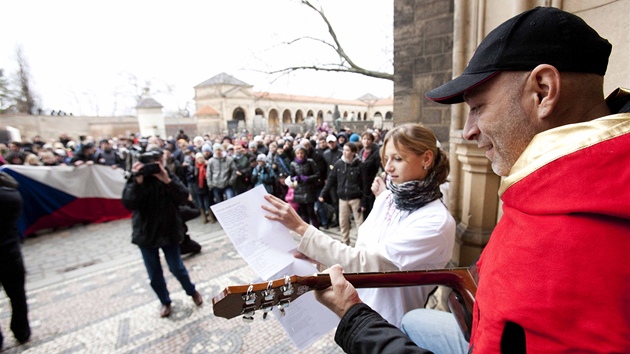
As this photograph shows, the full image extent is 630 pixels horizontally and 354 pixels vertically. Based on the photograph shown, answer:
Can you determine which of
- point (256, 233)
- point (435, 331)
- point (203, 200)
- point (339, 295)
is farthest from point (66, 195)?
point (435, 331)

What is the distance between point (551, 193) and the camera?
2.09ft

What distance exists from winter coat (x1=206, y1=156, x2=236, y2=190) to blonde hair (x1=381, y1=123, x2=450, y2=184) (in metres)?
5.55

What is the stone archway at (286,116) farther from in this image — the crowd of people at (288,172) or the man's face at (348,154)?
the man's face at (348,154)

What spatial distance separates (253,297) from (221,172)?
6.19 meters

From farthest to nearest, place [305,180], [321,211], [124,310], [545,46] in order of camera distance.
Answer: [321,211]
[305,180]
[124,310]
[545,46]

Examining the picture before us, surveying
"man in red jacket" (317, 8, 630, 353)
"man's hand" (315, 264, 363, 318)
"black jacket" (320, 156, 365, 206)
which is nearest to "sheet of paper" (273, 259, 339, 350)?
"man's hand" (315, 264, 363, 318)

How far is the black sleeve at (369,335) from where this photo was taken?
0.90 m

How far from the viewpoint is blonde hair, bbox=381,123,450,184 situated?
170 cm

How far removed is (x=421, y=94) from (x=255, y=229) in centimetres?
480

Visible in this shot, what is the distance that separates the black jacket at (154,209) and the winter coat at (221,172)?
11.3 feet

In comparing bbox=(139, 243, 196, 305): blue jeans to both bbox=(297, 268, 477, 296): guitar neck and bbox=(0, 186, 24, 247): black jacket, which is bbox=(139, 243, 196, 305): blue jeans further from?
bbox=(297, 268, 477, 296): guitar neck

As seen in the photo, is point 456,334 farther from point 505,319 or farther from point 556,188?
point 556,188

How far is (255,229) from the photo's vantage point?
1.54 metres

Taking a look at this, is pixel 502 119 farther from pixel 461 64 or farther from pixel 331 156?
pixel 331 156
